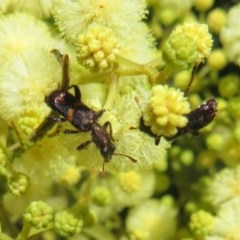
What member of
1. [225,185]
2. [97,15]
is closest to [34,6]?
[97,15]

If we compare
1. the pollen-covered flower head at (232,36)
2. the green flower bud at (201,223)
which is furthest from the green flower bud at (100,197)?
the pollen-covered flower head at (232,36)

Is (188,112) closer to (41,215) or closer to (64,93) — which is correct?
(64,93)

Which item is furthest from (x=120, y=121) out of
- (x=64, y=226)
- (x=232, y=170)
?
(x=232, y=170)

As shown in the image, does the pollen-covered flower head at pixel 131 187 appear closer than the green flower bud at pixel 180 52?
No

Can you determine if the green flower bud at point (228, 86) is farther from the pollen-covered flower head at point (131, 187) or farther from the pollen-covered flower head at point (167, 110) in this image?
the pollen-covered flower head at point (167, 110)

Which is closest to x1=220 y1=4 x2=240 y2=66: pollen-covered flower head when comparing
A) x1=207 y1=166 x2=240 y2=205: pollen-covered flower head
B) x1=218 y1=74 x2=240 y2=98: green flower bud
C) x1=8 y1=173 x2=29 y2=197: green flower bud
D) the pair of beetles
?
x1=218 y1=74 x2=240 y2=98: green flower bud
